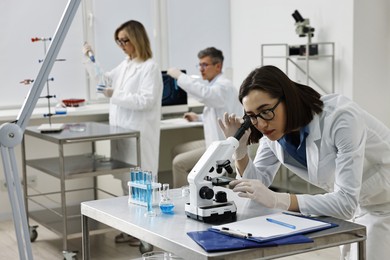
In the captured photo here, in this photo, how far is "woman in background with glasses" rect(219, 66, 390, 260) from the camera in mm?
2139

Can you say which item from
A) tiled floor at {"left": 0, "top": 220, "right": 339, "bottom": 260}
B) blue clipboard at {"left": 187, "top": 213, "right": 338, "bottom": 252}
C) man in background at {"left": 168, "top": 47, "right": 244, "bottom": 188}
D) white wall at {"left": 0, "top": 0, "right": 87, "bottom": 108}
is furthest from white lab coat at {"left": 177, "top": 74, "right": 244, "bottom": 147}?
blue clipboard at {"left": 187, "top": 213, "right": 338, "bottom": 252}

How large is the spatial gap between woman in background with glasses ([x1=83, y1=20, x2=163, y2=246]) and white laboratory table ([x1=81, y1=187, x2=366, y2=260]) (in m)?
2.09

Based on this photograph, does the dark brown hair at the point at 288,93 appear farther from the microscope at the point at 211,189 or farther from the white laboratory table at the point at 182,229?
the white laboratory table at the point at 182,229

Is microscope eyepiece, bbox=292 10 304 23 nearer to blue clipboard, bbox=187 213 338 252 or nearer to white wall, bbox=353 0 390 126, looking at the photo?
white wall, bbox=353 0 390 126

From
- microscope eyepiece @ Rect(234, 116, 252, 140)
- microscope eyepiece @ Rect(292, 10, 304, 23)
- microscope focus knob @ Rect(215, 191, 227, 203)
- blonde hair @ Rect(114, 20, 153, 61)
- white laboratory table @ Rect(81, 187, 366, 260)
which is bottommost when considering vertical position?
white laboratory table @ Rect(81, 187, 366, 260)

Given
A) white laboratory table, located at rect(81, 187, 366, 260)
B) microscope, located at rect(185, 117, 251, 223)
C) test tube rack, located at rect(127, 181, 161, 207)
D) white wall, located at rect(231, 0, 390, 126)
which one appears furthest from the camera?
white wall, located at rect(231, 0, 390, 126)

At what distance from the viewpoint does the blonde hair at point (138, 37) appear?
4559 millimetres

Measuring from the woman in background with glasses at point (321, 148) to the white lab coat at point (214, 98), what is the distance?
2.44 m

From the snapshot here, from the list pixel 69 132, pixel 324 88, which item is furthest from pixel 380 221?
pixel 324 88

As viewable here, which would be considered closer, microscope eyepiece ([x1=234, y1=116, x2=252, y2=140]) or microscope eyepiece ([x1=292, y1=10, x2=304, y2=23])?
microscope eyepiece ([x1=234, y1=116, x2=252, y2=140])

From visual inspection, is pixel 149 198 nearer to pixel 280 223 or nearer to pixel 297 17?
pixel 280 223

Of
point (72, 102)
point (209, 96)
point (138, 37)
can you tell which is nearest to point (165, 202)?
point (138, 37)

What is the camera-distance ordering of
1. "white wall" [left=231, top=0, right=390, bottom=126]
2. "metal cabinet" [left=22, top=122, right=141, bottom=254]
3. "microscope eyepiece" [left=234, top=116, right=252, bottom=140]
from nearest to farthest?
"microscope eyepiece" [left=234, top=116, right=252, bottom=140] < "metal cabinet" [left=22, top=122, right=141, bottom=254] < "white wall" [left=231, top=0, right=390, bottom=126]

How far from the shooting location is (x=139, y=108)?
4.55m
